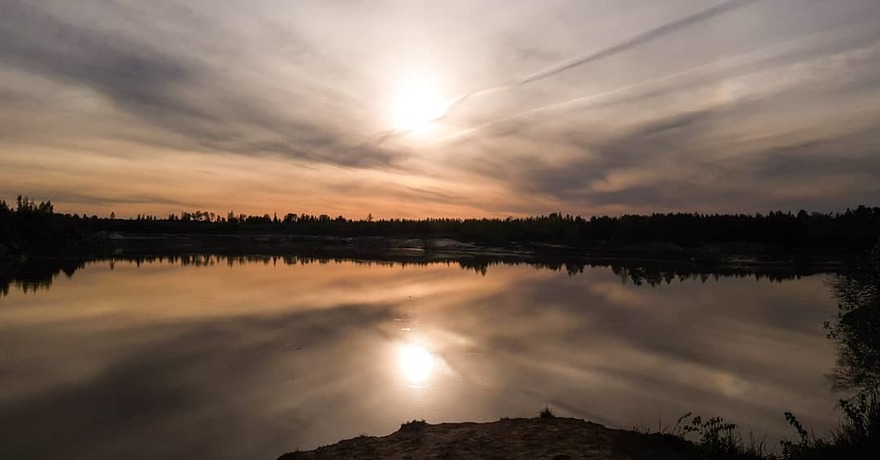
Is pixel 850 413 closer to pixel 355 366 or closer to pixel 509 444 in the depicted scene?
pixel 509 444

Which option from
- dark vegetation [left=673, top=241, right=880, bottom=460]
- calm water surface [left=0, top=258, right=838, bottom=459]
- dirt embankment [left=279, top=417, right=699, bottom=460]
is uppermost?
dark vegetation [left=673, top=241, right=880, bottom=460]

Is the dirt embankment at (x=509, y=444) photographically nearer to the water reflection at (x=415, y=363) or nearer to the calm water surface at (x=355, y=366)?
the calm water surface at (x=355, y=366)

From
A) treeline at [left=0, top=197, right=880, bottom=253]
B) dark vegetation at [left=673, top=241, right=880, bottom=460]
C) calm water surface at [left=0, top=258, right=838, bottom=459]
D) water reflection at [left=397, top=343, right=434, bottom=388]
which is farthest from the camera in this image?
treeline at [left=0, top=197, right=880, bottom=253]

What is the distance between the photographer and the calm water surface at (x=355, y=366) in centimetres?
879

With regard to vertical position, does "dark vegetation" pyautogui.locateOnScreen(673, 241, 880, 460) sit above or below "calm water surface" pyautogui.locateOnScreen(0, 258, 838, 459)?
above

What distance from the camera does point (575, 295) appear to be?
27.8 m

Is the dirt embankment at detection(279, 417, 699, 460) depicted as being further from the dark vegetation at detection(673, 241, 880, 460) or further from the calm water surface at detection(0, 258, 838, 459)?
the calm water surface at detection(0, 258, 838, 459)

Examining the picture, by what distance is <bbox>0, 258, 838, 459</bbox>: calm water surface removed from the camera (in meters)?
8.79

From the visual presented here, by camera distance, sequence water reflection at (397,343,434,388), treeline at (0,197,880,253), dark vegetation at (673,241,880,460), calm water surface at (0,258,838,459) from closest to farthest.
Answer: dark vegetation at (673,241,880,460), calm water surface at (0,258,838,459), water reflection at (397,343,434,388), treeline at (0,197,880,253)

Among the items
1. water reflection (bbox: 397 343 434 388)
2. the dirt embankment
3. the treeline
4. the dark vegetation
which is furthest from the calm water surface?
the treeline

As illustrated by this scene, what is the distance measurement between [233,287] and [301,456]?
23.2 m

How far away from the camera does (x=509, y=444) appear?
294 inches

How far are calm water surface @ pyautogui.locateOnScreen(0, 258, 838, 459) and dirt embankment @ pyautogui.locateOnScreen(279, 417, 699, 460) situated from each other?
887mm

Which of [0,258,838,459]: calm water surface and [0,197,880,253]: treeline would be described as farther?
[0,197,880,253]: treeline
